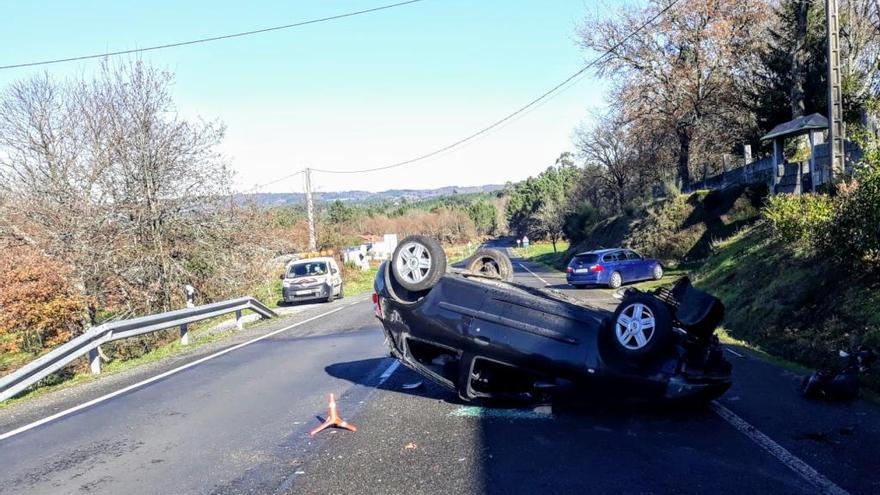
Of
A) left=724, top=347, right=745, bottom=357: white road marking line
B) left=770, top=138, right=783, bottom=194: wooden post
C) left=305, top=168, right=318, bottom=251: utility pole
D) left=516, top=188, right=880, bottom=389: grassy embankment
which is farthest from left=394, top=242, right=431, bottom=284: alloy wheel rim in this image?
left=305, top=168, right=318, bottom=251: utility pole

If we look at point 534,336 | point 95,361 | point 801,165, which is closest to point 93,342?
point 95,361

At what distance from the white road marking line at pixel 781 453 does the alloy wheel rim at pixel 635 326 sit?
3.73 ft

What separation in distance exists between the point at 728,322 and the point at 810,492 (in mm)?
9189

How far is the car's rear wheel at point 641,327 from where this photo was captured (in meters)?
5.93

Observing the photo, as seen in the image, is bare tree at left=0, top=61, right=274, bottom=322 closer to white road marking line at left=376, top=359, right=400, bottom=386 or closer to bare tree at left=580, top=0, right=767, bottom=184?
white road marking line at left=376, top=359, right=400, bottom=386

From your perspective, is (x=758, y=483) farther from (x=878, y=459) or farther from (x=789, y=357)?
(x=789, y=357)

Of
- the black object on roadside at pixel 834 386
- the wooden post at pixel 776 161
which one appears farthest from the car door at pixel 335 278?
the black object on roadside at pixel 834 386

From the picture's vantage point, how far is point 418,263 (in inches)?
271

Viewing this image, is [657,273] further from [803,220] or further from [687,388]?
[687,388]

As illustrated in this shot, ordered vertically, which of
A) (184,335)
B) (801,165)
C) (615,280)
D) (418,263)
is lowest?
(615,280)

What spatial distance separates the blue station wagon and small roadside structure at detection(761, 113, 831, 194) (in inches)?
214

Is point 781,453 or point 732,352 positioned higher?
point 781,453

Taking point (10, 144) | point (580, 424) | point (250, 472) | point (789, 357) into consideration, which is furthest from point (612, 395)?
point (10, 144)

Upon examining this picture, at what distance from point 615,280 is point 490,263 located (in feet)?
61.5
